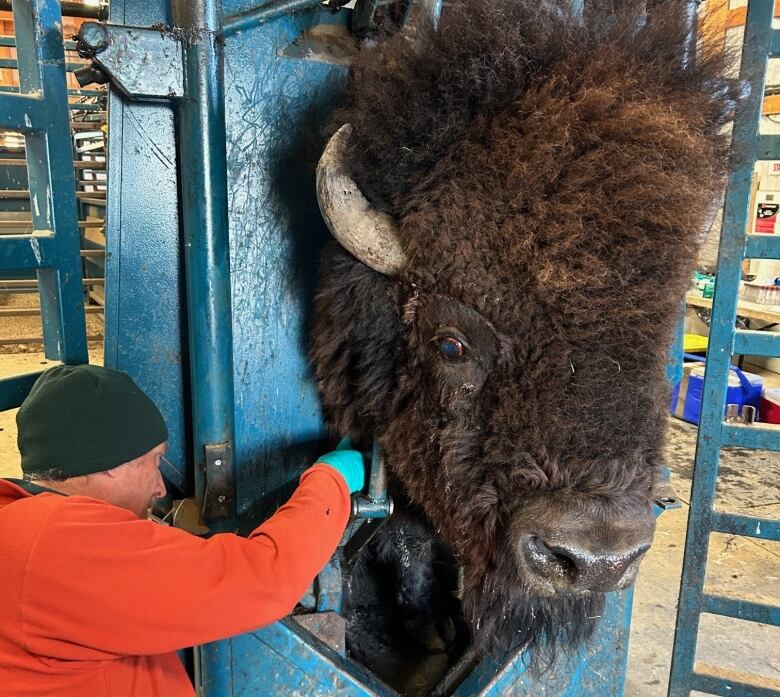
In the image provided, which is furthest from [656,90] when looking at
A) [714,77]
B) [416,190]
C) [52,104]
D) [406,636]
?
[406,636]

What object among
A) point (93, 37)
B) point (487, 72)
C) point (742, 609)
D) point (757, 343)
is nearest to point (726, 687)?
point (742, 609)

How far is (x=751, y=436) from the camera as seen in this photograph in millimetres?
1968

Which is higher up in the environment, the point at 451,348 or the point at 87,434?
the point at 451,348

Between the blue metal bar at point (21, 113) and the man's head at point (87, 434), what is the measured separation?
1.84 ft

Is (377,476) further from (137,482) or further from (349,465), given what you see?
(137,482)

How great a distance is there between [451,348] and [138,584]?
758 millimetres

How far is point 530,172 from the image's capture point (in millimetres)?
Result: 1258

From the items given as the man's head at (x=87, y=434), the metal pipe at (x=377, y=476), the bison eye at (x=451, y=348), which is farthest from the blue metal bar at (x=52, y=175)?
the bison eye at (x=451, y=348)

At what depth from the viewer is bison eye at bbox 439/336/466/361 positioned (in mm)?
1379

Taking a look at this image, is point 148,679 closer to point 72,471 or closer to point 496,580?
point 72,471

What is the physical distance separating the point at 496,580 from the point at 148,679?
762 millimetres

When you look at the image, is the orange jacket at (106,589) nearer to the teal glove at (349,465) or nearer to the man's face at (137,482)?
the man's face at (137,482)

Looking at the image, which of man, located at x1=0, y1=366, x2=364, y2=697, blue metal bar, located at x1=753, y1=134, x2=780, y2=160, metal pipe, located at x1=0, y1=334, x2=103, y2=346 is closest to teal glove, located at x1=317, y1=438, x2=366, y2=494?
man, located at x1=0, y1=366, x2=364, y2=697

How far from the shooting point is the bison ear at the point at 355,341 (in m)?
1.50
